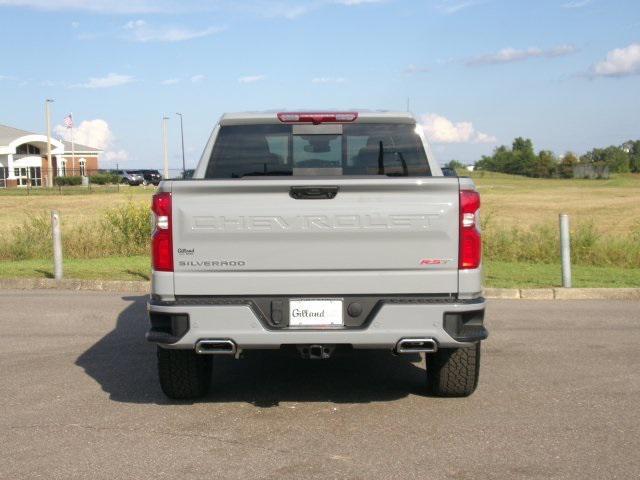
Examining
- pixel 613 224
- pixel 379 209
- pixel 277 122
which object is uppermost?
pixel 277 122

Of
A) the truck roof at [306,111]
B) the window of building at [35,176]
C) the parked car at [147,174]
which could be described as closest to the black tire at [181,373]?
the truck roof at [306,111]

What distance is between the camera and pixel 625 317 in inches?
401

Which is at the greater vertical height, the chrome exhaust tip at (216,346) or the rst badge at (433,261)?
the rst badge at (433,261)

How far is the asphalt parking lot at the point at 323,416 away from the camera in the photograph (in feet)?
15.6

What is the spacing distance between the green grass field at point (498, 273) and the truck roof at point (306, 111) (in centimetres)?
612

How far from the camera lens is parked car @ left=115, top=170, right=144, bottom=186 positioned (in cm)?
8075

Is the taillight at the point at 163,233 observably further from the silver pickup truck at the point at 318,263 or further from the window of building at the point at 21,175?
the window of building at the point at 21,175

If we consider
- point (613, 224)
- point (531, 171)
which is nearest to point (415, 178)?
point (613, 224)

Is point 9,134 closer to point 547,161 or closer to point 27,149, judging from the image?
point 27,149

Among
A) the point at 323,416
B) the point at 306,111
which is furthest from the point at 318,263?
the point at 306,111

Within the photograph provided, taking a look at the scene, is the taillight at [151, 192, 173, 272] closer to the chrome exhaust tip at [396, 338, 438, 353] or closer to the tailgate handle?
the tailgate handle

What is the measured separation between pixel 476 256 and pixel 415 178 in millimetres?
632

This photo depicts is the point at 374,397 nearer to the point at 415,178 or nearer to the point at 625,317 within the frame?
the point at 415,178

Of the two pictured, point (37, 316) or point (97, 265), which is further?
point (97, 265)
